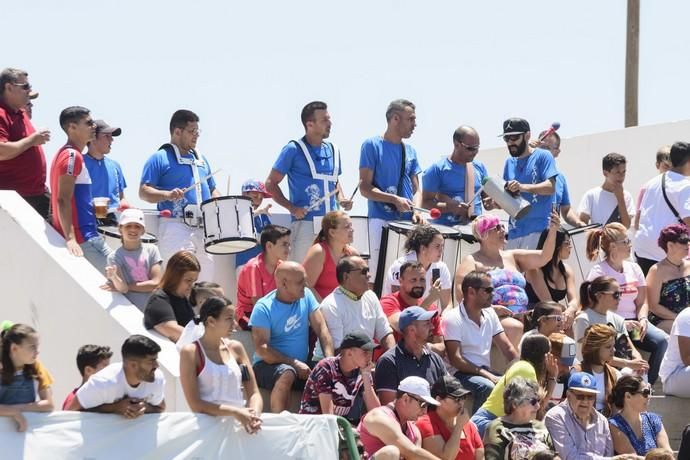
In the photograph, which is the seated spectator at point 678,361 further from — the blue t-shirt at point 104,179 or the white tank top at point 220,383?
the blue t-shirt at point 104,179

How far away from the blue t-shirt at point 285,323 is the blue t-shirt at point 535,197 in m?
3.66

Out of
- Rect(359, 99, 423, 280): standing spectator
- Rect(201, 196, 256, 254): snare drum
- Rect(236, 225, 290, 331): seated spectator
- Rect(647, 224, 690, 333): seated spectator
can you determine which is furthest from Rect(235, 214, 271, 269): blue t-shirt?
Rect(647, 224, 690, 333): seated spectator

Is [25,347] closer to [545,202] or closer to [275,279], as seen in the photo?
[275,279]

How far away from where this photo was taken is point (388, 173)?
14.6 m

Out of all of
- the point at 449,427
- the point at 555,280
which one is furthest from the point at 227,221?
the point at 449,427

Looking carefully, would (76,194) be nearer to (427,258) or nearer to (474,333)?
(427,258)

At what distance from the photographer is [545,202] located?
15055 mm

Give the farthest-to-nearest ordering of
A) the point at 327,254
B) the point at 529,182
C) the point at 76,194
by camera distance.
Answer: the point at 529,182, the point at 327,254, the point at 76,194

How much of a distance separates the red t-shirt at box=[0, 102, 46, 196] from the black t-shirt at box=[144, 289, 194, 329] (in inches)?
85.9

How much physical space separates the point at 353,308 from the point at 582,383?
1825mm

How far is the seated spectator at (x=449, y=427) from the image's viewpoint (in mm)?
10727

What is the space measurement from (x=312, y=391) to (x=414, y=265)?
197 centimetres

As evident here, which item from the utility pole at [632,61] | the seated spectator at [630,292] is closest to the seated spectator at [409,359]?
the seated spectator at [630,292]

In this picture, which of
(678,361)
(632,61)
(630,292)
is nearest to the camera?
(678,361)
